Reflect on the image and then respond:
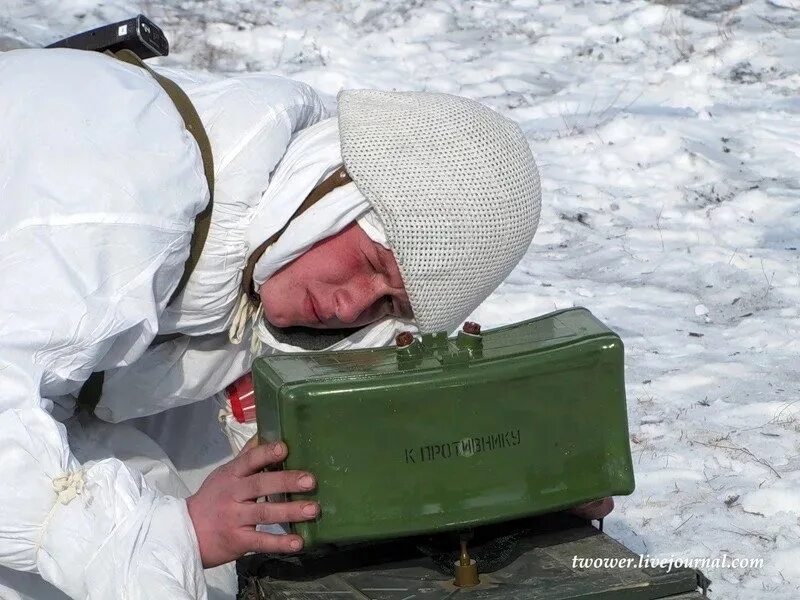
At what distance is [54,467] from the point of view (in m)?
1.88

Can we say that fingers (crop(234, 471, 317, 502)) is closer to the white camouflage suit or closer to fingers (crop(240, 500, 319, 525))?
fingers (crop(240, 500, 319, 525))

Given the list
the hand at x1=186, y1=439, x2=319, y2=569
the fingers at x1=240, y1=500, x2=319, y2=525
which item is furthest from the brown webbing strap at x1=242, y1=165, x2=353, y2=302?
the fingers at x1=240, y1=500, x2=319, y2=525

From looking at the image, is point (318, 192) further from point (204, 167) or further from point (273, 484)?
point (273, 484)

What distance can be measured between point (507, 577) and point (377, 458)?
0.33m

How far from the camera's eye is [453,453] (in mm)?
1864

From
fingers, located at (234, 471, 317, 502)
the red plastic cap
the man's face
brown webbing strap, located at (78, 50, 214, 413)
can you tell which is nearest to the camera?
fingers, located at (234, 471, 317, 502)

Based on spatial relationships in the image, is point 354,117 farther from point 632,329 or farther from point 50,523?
point 632,329

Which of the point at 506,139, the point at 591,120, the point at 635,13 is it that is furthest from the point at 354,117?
the point at 635,13

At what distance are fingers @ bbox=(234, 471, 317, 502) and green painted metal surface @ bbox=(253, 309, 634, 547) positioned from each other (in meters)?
0.02

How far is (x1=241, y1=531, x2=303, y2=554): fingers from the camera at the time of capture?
6.09ft

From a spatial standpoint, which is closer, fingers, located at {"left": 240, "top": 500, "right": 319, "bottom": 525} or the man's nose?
fingers, located at {"left": 240, "top": 500, "right": 319, "bottom": 525}

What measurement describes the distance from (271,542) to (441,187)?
0.72 m

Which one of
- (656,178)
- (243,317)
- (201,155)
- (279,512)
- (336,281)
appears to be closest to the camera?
(279,512)

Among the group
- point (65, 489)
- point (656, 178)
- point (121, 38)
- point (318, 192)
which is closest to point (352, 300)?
point (318, 192)
